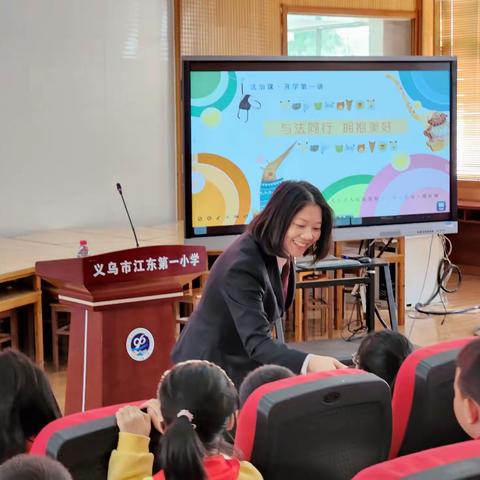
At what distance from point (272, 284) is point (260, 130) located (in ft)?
6.92

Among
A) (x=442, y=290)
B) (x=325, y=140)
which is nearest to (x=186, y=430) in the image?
(x=325, y=140)

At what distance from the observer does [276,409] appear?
1746mm

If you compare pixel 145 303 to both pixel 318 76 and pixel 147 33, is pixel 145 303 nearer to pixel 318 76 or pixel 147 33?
pixel 318 76

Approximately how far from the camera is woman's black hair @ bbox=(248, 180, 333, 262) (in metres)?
2.72

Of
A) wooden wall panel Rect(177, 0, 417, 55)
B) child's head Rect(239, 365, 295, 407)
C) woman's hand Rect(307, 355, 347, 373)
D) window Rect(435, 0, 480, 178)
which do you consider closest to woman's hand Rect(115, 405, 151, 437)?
child's head Rect(239, 365, 295, 407)

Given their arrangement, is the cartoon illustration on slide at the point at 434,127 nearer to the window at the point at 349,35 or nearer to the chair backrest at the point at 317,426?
the window at the point at 349,35

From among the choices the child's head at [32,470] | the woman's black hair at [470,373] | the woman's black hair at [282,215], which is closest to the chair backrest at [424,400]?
the woman's black hair at [470,373]

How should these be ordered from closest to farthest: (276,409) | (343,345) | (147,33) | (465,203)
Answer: (276,409), (343,345), (147,33), (465,203)

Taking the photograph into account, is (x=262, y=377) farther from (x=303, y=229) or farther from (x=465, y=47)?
(x=465, y=47)

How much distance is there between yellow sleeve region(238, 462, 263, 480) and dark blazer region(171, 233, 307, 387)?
0.88 meters

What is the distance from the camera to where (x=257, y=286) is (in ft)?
9.00

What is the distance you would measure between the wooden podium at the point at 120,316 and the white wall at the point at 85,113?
3277 mm

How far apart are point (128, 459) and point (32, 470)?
0.40 metres

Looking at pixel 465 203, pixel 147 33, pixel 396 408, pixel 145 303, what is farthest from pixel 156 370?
pixel 465 203
